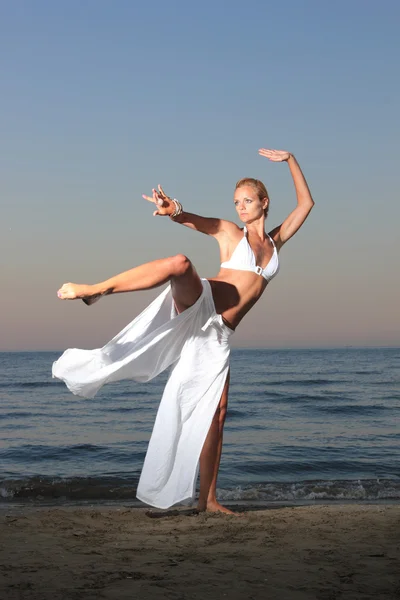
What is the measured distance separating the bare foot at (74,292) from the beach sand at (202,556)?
1520 mm

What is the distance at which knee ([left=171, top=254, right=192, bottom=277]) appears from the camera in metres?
4.58

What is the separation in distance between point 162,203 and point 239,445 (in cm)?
737

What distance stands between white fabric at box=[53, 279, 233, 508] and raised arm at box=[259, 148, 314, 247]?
1021 mm

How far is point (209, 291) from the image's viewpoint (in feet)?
16.8

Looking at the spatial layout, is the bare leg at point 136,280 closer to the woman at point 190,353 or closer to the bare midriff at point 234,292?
the woman at point 190,353

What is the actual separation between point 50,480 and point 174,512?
332cm

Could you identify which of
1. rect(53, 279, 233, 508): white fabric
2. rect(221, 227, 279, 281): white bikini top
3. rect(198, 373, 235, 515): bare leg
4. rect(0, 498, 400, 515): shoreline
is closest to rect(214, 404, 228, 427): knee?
rect(198, 373, 235, 515): bare leg

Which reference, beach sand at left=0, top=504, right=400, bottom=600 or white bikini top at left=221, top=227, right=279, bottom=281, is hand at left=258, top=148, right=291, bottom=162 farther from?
beach sand at left=0, top=504, right=400, bottom=600

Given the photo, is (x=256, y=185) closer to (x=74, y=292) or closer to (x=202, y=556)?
(x=74, y=292)

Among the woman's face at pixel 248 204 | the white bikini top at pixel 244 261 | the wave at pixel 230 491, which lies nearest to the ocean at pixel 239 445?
the wave at pixel 230 491

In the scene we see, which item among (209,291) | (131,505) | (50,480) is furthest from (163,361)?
(50,480)

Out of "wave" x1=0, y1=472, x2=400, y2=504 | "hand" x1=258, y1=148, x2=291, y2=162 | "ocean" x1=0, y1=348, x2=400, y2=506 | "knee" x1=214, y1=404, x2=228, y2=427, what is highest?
"hand" x1=258, y1=148, x2=291, y2=162

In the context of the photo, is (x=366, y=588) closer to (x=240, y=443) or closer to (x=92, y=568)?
(x=92, y=568)

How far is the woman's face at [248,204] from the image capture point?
5570 mm
